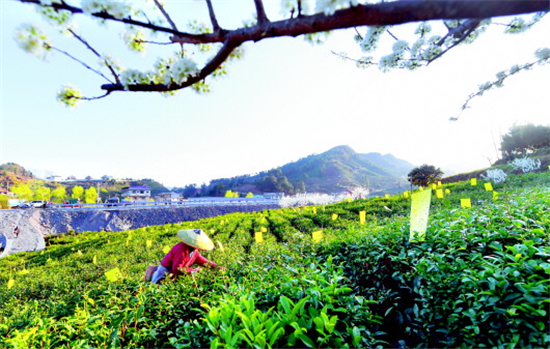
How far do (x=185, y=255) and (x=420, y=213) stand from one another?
2426 mm

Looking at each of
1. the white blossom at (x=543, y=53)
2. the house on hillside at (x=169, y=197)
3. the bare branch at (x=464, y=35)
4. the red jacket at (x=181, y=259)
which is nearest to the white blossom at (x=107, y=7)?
the red jacket at (x=181, y=259)

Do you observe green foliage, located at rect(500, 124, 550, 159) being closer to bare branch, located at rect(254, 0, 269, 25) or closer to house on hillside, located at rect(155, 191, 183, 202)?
bare branch, located at rect(254, 0, 269, 25)

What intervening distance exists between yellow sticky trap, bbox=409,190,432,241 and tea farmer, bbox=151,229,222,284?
2.02 metres

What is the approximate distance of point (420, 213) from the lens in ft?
7.29

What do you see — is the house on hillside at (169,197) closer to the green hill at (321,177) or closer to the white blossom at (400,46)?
the green hill at (321,177)

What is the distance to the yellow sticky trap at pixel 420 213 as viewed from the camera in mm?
2199

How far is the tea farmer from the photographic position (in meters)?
2.68

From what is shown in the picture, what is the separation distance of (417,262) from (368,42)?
86.6 inches

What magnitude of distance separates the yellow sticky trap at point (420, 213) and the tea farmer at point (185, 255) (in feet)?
6.64

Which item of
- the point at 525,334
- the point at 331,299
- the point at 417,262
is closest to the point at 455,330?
the point at 525,334

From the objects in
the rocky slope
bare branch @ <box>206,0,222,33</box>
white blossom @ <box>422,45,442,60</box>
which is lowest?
the rocky slope

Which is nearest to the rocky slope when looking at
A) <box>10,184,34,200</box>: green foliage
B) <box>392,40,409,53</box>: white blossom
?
<box>10,184,34,200</box>: green foliage

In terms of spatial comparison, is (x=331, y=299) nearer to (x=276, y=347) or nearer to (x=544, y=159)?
(x=276, y=347)

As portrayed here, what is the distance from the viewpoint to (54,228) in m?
18.8
